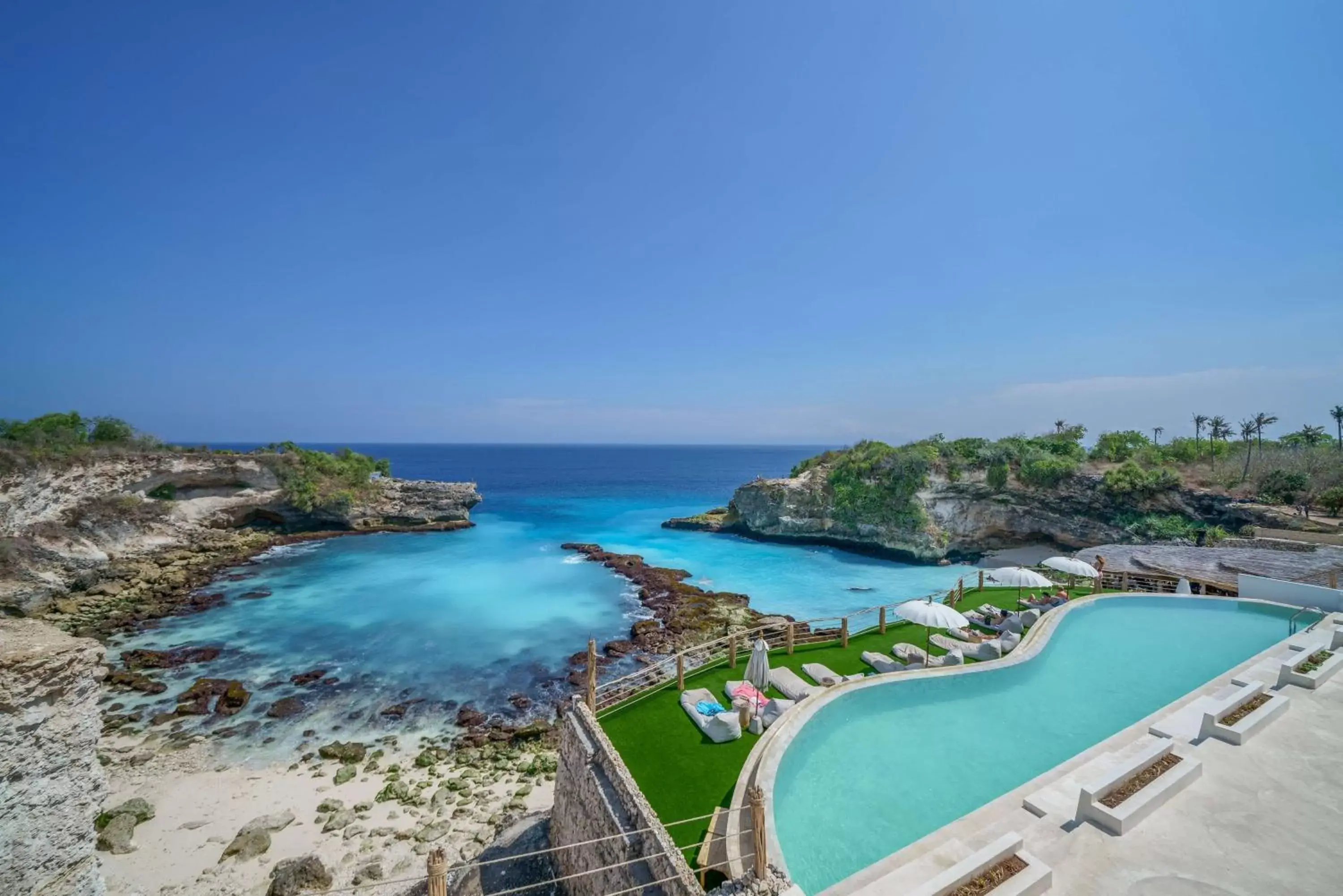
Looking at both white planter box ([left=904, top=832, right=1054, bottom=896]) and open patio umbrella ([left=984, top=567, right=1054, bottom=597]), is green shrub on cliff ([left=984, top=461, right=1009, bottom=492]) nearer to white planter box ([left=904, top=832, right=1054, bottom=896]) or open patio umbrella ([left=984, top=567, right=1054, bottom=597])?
open patio umbrella ([left=984, top=567, right=1054, bottom=597])

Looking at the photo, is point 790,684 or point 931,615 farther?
point 790,684

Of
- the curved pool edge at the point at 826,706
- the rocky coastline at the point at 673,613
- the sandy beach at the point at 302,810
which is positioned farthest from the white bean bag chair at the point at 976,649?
the sandy beach at the point at 302,810

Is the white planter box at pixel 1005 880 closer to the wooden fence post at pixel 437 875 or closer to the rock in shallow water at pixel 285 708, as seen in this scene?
the wooden fence post at pixel 437 875

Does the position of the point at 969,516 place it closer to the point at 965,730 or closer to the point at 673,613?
the point at 673,613

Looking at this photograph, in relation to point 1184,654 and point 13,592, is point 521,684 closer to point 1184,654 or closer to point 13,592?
point 1184,654

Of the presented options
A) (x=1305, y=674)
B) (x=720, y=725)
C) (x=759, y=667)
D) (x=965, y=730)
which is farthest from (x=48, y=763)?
(x=1305, y=674)

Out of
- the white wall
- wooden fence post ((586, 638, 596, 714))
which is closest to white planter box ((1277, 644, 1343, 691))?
the white wall
